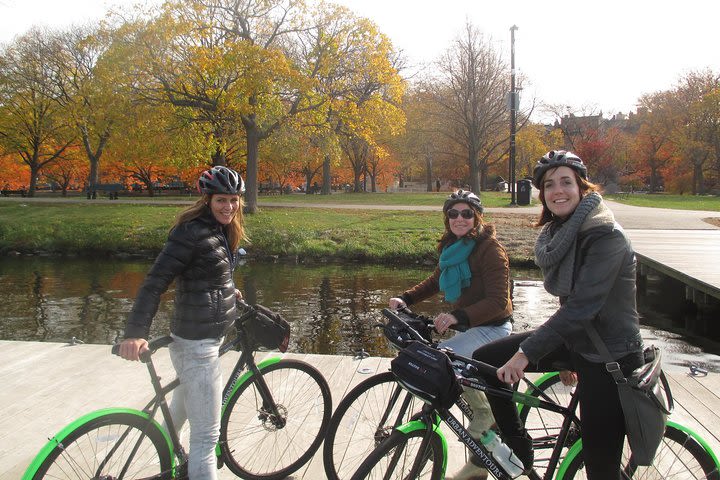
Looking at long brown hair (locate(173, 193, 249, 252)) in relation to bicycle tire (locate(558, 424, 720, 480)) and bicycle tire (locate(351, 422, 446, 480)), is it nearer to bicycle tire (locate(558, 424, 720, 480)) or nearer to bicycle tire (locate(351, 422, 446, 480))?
bicycle tire (locate(351, 422, 446, 480))

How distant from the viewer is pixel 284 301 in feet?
41.6

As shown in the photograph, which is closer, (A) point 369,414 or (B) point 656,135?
(A) point 369,414

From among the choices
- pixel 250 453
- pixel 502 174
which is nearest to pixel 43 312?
pixel 250 453

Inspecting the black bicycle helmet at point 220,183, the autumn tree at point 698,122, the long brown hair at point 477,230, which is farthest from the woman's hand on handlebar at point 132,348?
the autumn tree at point 698,122

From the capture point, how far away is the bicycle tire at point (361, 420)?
329 centimetres

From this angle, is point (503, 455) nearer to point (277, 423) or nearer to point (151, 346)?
point (277, 423)

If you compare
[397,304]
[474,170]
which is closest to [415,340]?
[397,304]

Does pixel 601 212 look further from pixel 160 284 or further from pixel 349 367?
pixel 349 367

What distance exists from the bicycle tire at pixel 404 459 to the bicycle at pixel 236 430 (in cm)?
109

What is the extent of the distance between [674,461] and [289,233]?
17470mm

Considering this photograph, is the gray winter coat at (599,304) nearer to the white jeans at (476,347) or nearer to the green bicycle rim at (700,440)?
the green bicycle rim at (700,440)

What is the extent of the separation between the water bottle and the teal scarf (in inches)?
41.5

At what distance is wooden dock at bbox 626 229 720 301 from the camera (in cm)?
1065

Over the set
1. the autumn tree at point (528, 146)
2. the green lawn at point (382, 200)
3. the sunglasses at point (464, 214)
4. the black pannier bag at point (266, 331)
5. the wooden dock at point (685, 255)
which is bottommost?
the wooden dock at point (685, 255)
